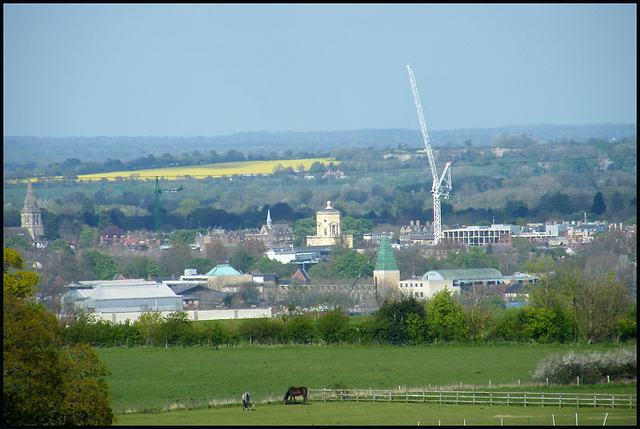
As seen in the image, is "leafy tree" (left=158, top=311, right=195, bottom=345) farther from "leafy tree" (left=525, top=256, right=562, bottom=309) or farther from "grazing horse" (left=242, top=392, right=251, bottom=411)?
"grazing horse" (left=242, top=392, right=251, bottom=411)

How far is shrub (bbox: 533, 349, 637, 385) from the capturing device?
93.7 ft

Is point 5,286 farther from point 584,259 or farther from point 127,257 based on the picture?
point 127,257

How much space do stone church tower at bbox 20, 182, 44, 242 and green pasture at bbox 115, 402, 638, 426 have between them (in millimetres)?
127165

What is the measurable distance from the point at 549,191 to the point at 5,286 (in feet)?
533

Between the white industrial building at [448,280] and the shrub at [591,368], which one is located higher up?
the shrub at [591,368]

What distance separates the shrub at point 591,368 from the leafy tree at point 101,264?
81.4m

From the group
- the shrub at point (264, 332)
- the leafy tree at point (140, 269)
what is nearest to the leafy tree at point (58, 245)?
the leafy tree at point (140, 269)

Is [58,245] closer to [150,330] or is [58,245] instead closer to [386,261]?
[386,261]

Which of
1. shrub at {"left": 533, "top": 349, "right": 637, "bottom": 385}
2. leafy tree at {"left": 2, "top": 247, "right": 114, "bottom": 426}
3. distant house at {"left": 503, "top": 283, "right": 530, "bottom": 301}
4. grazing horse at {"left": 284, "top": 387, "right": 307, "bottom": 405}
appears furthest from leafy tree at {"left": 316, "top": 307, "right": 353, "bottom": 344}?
distant house at {"left": 503, "top": 283, "right": 530, "bottom": 301}

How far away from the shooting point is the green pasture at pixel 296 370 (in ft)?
96.4

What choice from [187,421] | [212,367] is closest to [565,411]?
[187,421]

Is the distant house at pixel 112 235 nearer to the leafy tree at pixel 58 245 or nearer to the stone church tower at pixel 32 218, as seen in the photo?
the stone church tower at pixel 32 218

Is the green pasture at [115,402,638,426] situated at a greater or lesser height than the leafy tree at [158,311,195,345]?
greater

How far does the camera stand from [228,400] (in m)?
27.8
